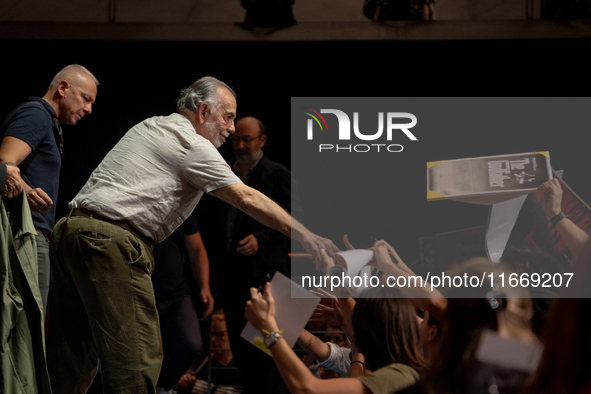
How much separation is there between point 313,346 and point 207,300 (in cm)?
146

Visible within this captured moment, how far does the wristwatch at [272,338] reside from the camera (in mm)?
1539

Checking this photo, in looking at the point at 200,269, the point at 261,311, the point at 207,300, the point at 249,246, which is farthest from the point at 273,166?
the point at 261,311

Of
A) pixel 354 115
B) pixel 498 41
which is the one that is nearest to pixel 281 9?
pixel 354 115

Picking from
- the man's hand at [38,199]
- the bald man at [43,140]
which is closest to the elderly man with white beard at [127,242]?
the man's hand at [38,199]

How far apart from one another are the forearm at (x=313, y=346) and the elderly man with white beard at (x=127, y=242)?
0.37 metres

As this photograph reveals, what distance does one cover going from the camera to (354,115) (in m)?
3.64

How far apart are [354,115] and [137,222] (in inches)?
79.9

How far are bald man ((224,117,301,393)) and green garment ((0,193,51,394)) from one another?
1447mm

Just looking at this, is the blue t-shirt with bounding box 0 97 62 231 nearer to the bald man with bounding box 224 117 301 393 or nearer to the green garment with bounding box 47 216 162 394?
the green garment with bounding box 47 216 162 394

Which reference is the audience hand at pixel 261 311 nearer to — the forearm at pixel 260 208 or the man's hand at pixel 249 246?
the forearm at pixel 260 208

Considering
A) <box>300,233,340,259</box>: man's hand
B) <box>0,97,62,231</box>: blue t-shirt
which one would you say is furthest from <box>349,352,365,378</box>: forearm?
<box>0,97,62,231</box>: blue t-shirt

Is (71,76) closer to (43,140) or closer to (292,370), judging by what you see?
(43,140)

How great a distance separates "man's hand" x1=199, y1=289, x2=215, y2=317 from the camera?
11.1ft

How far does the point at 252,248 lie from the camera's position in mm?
3301
